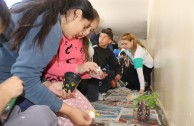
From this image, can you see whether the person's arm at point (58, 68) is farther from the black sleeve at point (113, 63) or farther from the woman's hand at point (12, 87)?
the black sleeve at point (113, 63)

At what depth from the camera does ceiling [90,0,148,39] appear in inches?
166

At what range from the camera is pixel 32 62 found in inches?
30.8

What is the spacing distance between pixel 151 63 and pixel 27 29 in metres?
2.24

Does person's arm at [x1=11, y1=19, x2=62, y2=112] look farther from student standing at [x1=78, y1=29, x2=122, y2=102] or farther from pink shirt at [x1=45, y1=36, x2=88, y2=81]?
student standing at [x1=78, y1=29, x2=122, y2=102]

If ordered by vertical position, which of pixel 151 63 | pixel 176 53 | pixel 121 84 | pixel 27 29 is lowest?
pixel 121 84

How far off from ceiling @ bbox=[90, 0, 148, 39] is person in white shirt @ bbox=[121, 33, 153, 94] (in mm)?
639

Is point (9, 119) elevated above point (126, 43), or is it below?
above

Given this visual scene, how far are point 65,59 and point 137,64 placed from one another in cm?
153

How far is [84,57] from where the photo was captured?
1.31 meters

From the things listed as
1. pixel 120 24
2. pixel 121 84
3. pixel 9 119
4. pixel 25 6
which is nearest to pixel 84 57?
pixel 25 6

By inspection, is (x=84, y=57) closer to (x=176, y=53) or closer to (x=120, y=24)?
(x=176, y=53)

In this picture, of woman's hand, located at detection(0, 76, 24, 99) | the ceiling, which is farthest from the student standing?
woman's hand, located at detection(0, 76, 24, 99)

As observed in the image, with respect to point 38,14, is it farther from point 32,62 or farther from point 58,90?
point 58,90

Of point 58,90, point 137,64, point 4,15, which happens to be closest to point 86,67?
point 58,90
